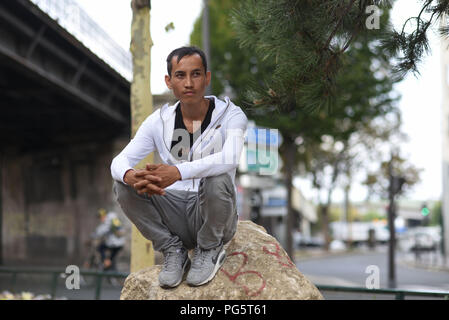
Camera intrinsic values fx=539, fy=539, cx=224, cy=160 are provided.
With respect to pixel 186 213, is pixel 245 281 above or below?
below

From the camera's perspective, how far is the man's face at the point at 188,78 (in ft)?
10.8

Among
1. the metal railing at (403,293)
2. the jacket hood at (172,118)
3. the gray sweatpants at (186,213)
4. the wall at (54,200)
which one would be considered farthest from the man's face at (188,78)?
the wall at (54,200)

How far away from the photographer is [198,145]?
3.34 m

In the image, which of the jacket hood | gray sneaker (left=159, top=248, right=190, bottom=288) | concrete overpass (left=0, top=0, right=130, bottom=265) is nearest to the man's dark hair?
the jacket hood

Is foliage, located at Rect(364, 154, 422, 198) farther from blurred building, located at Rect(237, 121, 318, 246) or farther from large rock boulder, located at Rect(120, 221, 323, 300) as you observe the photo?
large rock boulder, located at Rect(120, 221, 323, 300)

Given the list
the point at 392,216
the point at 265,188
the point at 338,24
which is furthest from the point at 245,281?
the point at 265,188

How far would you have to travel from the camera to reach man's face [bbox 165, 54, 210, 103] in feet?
10.8

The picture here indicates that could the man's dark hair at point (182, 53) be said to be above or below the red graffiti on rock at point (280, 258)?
above

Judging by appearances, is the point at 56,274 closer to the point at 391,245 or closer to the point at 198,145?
the point at 198,145

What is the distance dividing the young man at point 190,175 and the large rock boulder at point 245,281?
2.6 inches

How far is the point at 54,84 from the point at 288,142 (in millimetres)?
8746

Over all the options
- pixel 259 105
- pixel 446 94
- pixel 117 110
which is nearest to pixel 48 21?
pixel 117 110

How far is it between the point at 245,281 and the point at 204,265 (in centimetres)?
27

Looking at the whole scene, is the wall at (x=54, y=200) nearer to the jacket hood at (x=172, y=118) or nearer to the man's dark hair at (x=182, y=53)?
the jacket hood at (x=172, y=118)
